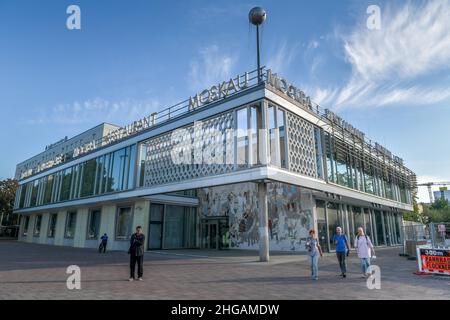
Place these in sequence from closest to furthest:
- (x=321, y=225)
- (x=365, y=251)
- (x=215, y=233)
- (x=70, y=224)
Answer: (x=365, y=251) → (x=321, y=225) → (x=215, y=233) → (x=70, y=224)

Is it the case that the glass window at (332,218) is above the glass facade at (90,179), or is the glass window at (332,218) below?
below

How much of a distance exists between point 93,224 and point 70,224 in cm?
599

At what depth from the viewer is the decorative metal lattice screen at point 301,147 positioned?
61.2 ft

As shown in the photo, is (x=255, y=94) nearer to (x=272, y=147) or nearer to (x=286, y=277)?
(x=272, y=147)

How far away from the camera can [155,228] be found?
25.1 metres

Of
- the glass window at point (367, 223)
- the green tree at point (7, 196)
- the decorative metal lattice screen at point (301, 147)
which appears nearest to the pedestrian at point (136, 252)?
the decorative metal lattice screen at point (301, 147)

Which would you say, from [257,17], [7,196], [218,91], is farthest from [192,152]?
[7,196]

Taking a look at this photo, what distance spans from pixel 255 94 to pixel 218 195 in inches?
533

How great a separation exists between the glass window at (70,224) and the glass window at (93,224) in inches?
152

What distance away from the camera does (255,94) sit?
55.9ft

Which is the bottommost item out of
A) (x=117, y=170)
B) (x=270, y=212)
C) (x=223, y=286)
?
(x=223, y=286)

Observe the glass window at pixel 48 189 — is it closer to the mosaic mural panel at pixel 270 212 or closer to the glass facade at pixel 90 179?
the glass facade at pixel 90 179

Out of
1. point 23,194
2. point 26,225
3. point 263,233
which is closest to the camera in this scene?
point 263,233

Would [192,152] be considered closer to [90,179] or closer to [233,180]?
[233,180]
